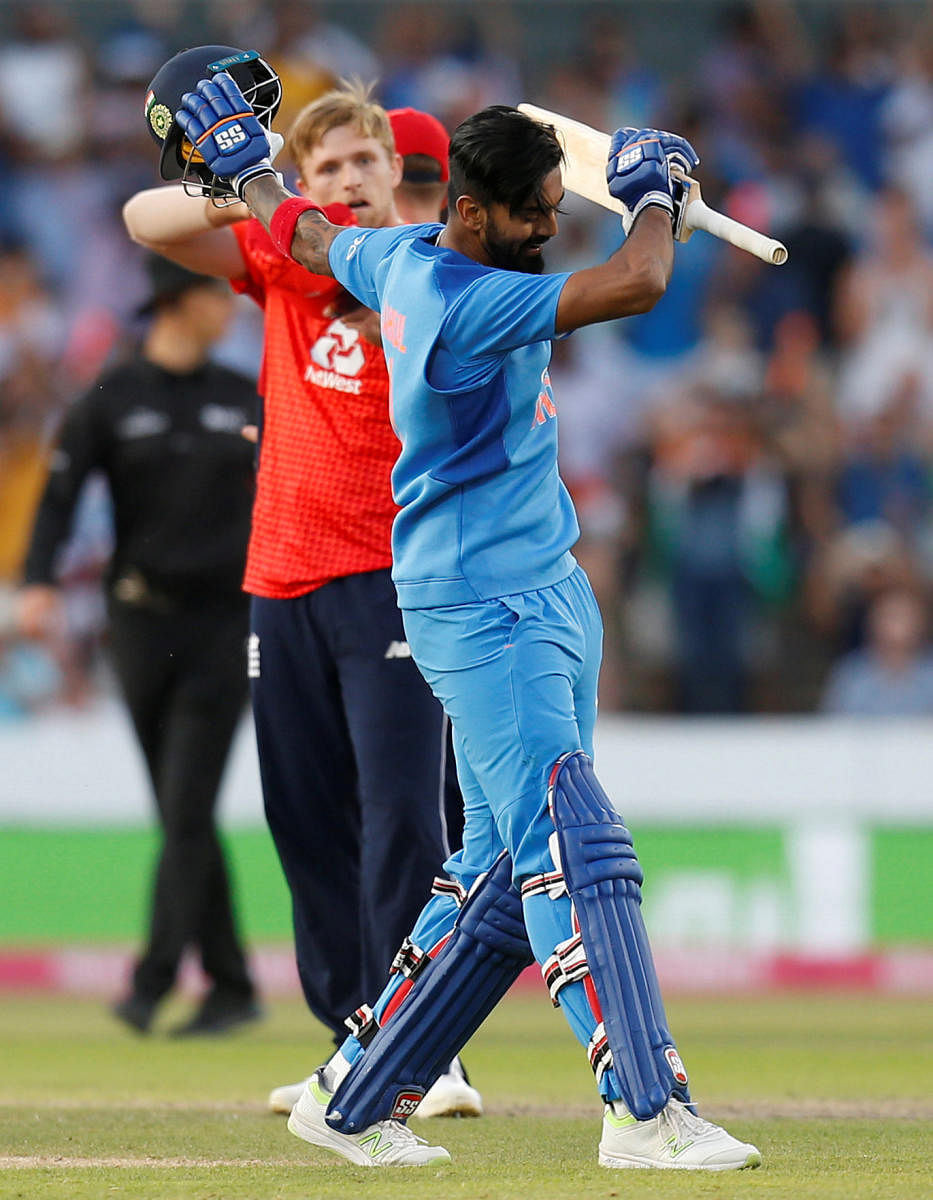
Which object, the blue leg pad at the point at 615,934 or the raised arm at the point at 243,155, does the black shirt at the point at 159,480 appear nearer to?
the raised arm at the point at 243,155

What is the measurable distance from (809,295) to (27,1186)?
Result: 10107 millimetres

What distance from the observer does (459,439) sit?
4.12 m

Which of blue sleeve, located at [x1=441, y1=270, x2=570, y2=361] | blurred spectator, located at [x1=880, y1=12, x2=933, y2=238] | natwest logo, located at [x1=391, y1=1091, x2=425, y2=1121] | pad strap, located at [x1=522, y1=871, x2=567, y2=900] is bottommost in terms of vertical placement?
natwest logo, located at [x1=391, y1=1091, x2=425, y2=1121]

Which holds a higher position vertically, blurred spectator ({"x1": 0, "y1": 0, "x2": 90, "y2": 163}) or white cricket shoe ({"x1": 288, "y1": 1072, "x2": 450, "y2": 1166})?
blurred spectator ({"x1": 0, "y1": 0, "x2": 90, "y2": 163})

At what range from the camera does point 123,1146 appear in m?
4.53

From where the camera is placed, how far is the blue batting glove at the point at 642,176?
13.3ft

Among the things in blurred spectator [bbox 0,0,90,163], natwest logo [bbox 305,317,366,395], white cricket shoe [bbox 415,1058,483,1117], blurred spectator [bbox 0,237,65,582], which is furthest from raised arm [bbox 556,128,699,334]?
blurred spectator [bbox 0,0,90,163]

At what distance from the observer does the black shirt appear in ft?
25.8

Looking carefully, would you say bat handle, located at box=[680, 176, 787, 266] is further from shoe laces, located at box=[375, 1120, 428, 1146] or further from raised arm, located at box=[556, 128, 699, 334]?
shoe laces, located at box=[375, 1120, 428, 1146]

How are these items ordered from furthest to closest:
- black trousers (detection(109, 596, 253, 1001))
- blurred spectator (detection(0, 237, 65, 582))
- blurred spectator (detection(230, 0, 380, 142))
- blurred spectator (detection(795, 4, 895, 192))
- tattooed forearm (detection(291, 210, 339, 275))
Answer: blurred spectator (detection(795, 4, 895, 192))
blurred spectator (detection(230, 0, 380, 142))
blurred spectator (detection(0, 237, 65, 582))
black trousers (detection(109, 596, 253, 1001))
tattooed forearm (detection(291, 210, 339, 275))

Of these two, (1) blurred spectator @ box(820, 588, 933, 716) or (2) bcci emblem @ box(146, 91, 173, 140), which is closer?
(2) bcci emblem @ box(146, 91, 173, 140)

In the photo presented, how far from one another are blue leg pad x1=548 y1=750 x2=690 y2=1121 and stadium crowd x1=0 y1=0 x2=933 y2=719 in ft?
21.9

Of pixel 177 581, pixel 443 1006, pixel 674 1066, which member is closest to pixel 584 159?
pixel 443 1006

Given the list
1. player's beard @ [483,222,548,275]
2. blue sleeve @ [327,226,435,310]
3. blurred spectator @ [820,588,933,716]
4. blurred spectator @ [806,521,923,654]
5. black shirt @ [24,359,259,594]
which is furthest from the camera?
blurred spectator @ [806,521,923,654]
